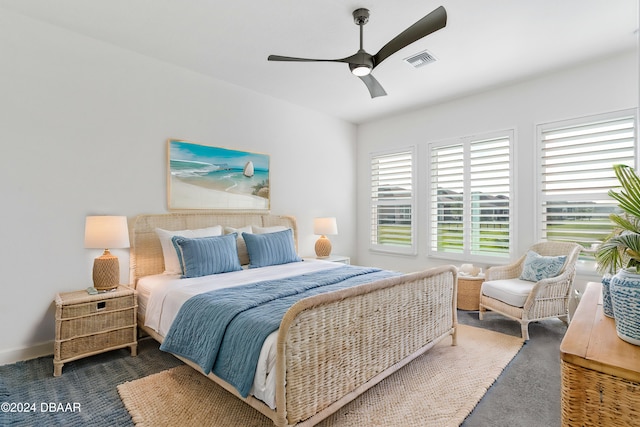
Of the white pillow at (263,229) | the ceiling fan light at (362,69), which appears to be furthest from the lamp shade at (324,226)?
the ceiling fan light at (362,69)

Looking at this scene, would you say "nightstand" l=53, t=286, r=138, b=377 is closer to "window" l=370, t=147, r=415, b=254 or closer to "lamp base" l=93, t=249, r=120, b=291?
"lamp base" l=93, t=249, r=120, b=291

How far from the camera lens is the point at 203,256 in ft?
10.1

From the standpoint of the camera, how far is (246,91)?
417 centimetres

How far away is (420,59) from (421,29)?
1340 millimetres

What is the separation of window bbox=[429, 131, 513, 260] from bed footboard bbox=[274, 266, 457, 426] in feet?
6.52

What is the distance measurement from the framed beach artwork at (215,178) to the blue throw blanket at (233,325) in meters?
1.57

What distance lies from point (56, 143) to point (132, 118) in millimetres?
685

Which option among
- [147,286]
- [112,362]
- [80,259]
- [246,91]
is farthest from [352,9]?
[112,362]

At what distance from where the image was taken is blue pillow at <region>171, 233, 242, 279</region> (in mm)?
3043

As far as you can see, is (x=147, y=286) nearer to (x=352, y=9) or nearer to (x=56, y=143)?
(x=56, y=143)

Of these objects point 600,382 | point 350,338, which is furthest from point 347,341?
point 600,382

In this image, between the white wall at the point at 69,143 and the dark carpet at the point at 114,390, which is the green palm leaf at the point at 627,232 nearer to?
the dark carpet at the point at 114,390

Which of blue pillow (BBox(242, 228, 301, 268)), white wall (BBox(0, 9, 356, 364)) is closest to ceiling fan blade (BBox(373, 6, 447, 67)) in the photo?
blue pillow (BBox(242, 228, 301, 268))

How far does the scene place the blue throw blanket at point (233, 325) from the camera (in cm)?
177
